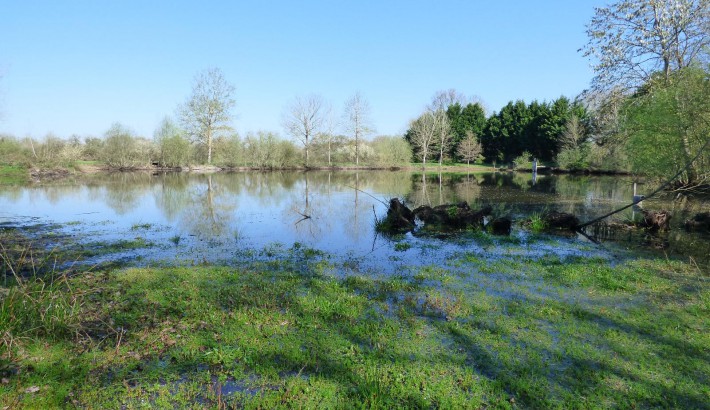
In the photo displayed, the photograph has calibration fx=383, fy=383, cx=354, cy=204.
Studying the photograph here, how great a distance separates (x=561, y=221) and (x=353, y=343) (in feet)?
42.6

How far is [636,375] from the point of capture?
4.55 metres

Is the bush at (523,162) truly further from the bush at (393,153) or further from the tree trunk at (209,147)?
the tree trunk at (209,147)

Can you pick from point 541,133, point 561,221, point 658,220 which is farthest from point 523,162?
point 658,220

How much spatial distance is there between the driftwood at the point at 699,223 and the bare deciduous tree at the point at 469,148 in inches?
2219

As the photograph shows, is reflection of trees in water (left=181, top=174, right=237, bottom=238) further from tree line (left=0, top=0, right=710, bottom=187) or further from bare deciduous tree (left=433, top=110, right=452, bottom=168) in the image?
bare deciduous tree (left=433, top=110, right=452, bottom=168)

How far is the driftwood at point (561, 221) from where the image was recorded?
1510 cm

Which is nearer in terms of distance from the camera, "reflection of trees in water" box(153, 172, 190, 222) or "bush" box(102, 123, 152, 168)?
"reflection of trees in water" box(153, 172, 190, 222)

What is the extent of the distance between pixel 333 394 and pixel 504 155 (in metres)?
76.8

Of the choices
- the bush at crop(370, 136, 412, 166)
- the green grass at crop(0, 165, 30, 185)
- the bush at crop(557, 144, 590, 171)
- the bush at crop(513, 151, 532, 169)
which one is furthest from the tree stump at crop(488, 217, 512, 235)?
the bush at crop(513, 151, 532, 169)

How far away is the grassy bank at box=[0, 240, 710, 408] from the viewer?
13.7 ft

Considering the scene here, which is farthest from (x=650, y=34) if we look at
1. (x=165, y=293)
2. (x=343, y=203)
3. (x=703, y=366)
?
(x=165, y=293)

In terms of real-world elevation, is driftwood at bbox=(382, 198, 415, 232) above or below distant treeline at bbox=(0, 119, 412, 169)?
below

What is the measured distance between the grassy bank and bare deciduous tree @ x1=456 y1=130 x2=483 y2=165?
6500 centimetres

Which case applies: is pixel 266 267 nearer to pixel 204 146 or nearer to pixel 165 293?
pixel 165 293
